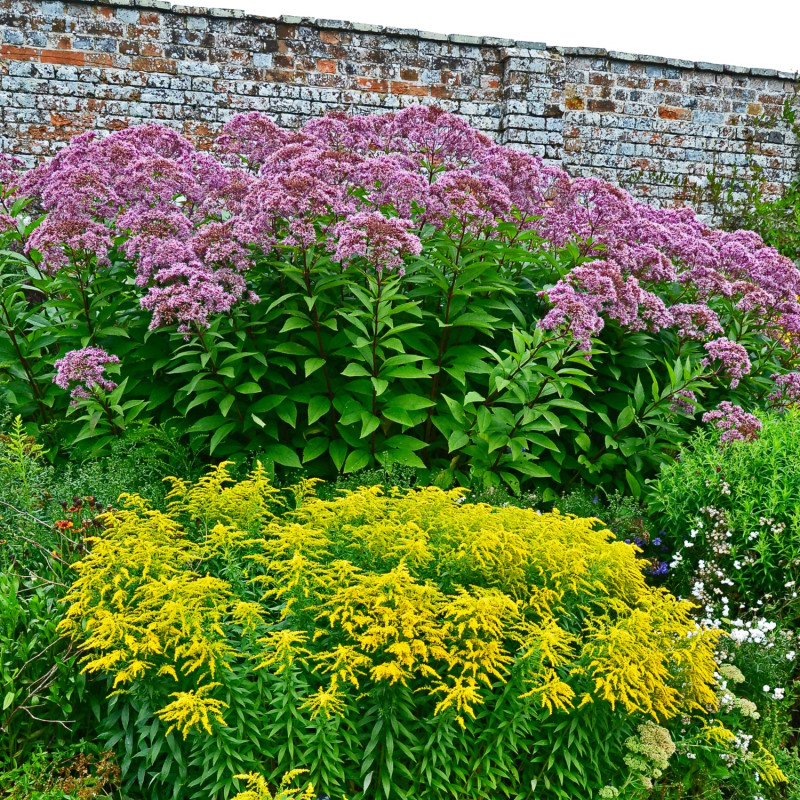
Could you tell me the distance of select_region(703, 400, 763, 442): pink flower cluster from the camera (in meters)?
4.60

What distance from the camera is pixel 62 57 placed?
908 cm

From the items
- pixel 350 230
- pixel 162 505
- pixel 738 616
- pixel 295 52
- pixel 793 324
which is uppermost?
pixel 295 52

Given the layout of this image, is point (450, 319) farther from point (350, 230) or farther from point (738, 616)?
point (738, 616)

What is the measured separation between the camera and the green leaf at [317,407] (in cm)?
439

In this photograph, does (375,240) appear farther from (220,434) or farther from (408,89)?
(408,89)

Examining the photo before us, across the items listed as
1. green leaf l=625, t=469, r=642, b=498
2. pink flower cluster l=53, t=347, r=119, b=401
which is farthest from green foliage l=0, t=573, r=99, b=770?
green leaf l=625, t=469, r=642, b=498

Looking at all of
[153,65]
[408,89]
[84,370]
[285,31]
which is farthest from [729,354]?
[153,65]

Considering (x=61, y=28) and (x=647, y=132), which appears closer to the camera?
(x=61, y=28)

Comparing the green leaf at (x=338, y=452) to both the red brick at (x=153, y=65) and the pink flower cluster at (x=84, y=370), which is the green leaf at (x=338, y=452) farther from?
the red brick at (x=153, y=65)

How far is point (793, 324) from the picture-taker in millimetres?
5539

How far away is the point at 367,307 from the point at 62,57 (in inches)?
271

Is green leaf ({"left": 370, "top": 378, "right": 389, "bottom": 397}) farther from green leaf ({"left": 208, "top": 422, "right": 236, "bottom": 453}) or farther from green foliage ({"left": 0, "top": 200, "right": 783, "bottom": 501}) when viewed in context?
green leaf ({"left": 208, "top": 422, "right": 236, "bottom": 453})

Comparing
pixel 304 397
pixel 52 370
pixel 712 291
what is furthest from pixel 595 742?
pixel 52 370

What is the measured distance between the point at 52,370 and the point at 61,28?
228 inches
